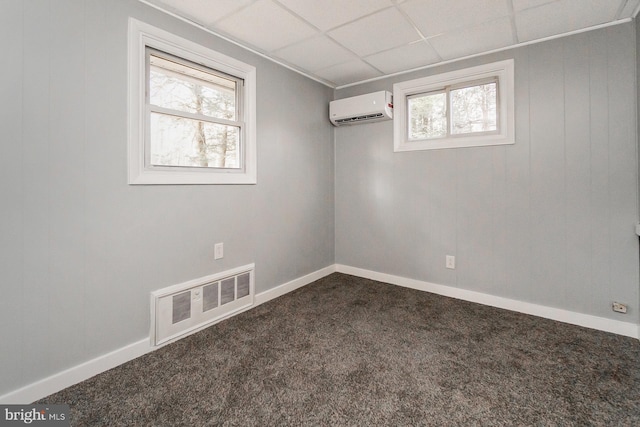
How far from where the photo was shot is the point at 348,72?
3.29 metres

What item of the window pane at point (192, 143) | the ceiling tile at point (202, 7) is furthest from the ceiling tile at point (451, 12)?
the window pane at point (192, 143)

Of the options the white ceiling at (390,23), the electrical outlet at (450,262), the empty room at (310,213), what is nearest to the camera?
the empty room at (310,213)

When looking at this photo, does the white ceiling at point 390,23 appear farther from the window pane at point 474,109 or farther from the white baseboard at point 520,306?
the white baseboard at point 520,306

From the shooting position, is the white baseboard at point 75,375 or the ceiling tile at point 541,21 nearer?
the white baseboard at point 75,375

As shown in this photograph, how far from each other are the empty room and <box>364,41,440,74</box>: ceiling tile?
0.04m

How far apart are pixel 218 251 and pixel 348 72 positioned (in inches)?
92.3

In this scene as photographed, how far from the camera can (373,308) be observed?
2.78 meters

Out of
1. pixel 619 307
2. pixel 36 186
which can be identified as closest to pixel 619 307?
pixel 619 307

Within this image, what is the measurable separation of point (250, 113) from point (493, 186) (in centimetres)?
235

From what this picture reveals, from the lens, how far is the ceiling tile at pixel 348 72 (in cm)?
310

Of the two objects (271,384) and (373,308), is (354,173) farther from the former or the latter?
(271,384)

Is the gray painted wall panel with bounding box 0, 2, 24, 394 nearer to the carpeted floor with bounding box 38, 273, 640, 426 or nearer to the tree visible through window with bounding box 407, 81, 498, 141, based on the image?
the carpeted floor with bounding box 38, 273, 640, 426

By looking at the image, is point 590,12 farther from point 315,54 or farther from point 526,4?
point 315,54

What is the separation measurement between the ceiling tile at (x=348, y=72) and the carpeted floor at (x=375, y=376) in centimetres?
250
